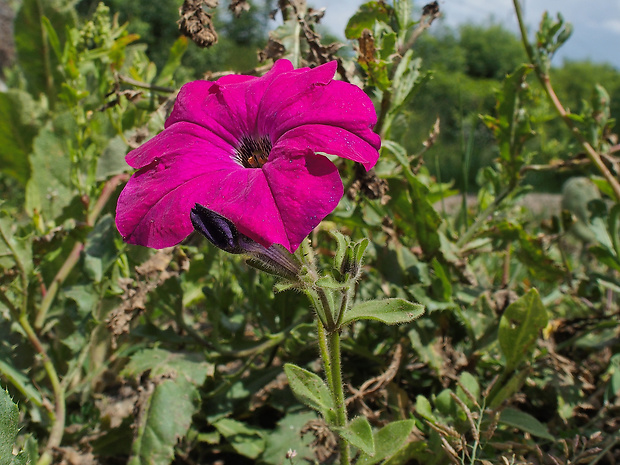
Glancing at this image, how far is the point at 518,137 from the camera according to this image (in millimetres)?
1802

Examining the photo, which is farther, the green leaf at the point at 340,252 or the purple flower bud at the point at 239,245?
the green leaf at the point at 340,252

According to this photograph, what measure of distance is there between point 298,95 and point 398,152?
521mm

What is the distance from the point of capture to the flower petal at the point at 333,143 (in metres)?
0.94

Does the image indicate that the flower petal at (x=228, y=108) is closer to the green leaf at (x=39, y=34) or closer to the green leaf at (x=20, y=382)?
the green leaf at (x=20, y=382)

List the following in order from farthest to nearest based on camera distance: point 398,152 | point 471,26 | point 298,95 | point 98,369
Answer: point 471,26, point 98,369, point 398,152, point 298,95

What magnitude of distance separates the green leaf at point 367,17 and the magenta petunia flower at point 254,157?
586mm

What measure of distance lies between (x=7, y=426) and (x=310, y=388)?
0.60 metres

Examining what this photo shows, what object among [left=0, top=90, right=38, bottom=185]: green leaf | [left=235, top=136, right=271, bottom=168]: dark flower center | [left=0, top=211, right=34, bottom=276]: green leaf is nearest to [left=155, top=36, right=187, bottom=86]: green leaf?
[left=0, top=90, right=38, bottom=185]: green leaf

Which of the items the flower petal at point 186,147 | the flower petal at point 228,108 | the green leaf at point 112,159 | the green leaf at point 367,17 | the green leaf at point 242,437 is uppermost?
the green leaf at point 367,17

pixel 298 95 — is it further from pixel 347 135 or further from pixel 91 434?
pixel 91 434

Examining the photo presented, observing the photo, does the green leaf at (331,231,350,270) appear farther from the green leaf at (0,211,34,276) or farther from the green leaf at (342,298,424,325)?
the green leaf at (0,211,34,276)

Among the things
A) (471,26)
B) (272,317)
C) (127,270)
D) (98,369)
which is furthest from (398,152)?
(471,26)

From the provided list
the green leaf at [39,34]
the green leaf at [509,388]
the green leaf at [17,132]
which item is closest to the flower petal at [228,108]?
the green leaf at [509,388]

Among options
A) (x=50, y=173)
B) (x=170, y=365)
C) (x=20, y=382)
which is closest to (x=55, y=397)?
(x=20, y=382)
